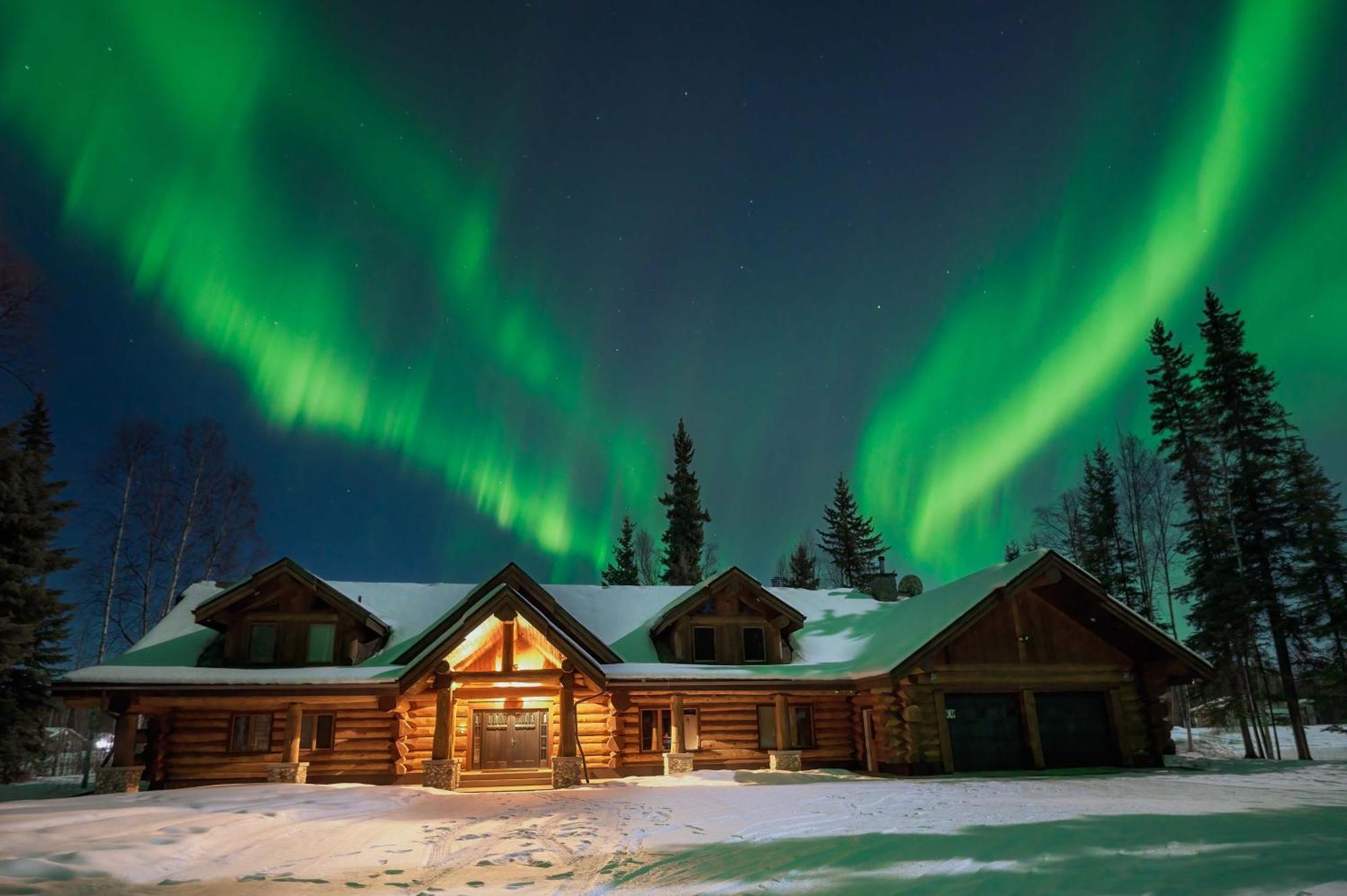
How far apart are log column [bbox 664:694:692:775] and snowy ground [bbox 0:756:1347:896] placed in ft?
19.9

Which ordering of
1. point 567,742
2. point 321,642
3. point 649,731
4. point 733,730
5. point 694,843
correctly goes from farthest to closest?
point 321,642
point 733,730
point 649,731
point 567,742
point 694,843

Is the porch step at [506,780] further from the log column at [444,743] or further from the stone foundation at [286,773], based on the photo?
the stone foundation at [286,773]

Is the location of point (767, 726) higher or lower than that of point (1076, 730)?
higher

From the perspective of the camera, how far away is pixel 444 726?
776 inches

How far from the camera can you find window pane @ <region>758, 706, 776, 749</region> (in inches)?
930

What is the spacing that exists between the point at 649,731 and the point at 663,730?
17.3 inches

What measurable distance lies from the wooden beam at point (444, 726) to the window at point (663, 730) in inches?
231

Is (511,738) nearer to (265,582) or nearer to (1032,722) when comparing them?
(265,582)

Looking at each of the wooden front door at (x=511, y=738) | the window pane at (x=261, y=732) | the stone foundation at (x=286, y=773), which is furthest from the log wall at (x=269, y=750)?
the wooden front door at (x=511, y=738)

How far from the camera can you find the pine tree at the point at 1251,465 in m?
28.7

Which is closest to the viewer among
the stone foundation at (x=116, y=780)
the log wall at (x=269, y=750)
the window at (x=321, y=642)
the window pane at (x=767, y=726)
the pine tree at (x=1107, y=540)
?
the stone foundation at (x=116, y=780)

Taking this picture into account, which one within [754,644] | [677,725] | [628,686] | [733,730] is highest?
[754,644]

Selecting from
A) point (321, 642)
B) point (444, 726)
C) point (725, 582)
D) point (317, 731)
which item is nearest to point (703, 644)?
point (725, 582)

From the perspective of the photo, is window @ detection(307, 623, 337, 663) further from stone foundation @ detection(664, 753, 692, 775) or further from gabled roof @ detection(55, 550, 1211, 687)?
stone foundation @ detection(664, 753, 692, 775)
